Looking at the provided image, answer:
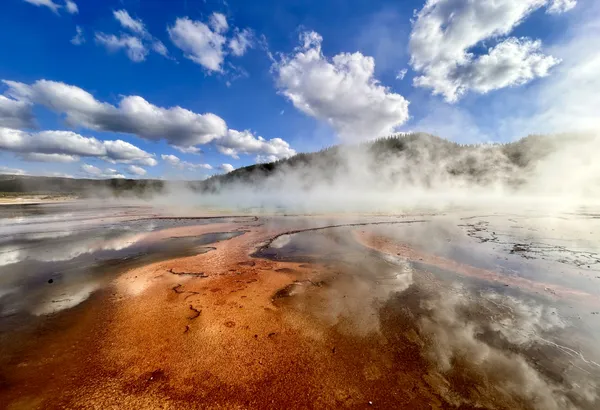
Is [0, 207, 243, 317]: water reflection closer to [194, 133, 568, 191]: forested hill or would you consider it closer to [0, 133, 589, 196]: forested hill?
[0, 133, 589, 196]: forested hill

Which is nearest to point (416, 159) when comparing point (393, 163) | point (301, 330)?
point (393, 163)

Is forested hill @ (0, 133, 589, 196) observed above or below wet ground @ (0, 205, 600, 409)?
above

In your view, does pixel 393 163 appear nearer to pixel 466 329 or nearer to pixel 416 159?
pixel 416 159

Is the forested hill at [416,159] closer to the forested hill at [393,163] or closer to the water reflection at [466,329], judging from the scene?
the forested hill at [393,163]

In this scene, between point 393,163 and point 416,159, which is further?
point 416,159

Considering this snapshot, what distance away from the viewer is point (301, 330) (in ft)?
16.2

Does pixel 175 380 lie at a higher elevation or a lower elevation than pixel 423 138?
lower

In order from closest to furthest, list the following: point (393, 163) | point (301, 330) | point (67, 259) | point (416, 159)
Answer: point (301, 330) → point (67, 259) → point (393, 163) → point (416, 159)

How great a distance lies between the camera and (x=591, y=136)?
187ft

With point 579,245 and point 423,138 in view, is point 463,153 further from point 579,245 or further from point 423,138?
point 579,245

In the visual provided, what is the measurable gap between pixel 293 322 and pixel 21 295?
7.33 m

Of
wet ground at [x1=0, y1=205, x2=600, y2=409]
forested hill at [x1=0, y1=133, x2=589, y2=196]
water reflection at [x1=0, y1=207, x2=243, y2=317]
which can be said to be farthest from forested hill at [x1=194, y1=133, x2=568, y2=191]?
wet ground at [x1=0, y1=205, x2=600, y2=409]

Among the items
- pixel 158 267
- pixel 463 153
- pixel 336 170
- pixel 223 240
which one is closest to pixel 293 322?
pixel 158 267

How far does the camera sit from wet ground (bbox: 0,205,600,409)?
348cm
